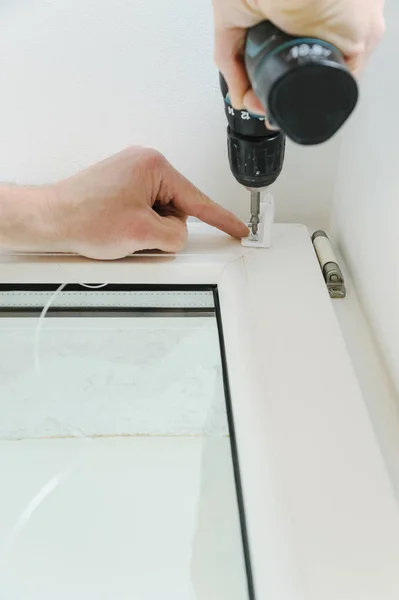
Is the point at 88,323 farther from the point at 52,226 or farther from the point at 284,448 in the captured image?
the point at 284,448

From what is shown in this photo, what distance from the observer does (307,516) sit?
0.57 metres

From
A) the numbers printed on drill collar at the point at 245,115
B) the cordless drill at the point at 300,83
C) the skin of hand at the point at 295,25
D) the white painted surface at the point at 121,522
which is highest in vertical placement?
the numbers printed on drill collar at the point at 245,115

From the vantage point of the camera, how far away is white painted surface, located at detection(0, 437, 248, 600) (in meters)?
0.65

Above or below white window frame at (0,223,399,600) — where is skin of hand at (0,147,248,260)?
above

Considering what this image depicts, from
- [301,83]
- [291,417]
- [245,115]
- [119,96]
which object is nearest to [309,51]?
[301,83]

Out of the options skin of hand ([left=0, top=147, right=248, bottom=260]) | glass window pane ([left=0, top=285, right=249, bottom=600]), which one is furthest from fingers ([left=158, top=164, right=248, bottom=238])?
glass window pane ([left=0, top=285, right=249, bottom=600])

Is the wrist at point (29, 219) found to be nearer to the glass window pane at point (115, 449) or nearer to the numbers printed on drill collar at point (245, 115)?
the glass window pane at point (115, 449)

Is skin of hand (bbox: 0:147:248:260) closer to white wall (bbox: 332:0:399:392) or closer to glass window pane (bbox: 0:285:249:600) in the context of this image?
glass window pane (bbox: 0:285:249:600)

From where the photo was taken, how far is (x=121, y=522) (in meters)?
0.70

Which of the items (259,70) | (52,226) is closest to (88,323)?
(52,226)

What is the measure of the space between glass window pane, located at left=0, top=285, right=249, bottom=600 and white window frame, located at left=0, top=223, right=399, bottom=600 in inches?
2.0

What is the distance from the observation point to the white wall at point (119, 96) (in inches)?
36.9

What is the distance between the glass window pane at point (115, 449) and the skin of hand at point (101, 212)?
9 cm

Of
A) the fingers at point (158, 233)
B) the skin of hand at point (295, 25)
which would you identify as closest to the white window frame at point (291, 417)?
the fingers at point (158, 233)
